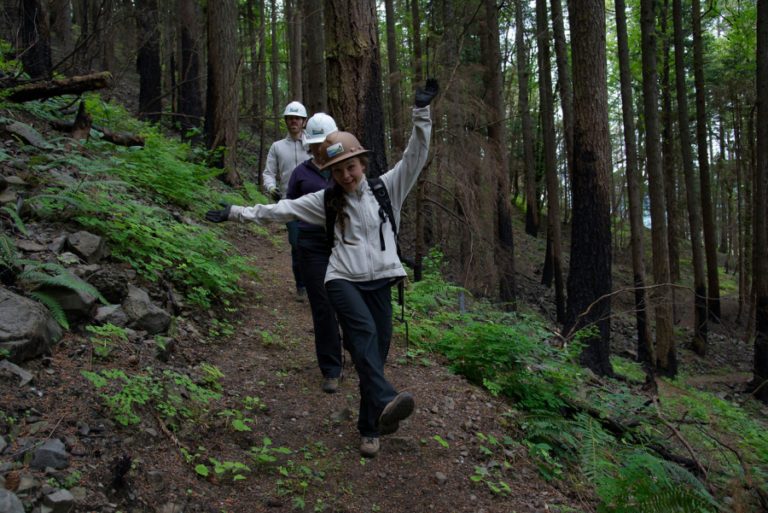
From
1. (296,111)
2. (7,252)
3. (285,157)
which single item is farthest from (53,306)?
(296,111)

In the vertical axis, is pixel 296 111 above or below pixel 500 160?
below

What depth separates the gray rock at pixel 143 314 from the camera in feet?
14.5

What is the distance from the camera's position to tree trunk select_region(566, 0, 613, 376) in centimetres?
874

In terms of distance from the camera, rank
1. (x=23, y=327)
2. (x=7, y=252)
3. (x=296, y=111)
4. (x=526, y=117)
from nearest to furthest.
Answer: (x=23, y=327)
(x=7, y=252)
(x=296, y=111)
(x=526, y=117)

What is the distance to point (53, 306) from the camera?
11.9ft

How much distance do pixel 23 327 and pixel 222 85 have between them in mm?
10059

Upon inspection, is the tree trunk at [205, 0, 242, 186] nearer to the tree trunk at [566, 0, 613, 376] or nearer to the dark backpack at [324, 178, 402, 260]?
the tree trunk at [566, 0, 613, 376]

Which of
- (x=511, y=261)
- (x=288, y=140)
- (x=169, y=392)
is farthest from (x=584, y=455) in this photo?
(x=511, y=261)

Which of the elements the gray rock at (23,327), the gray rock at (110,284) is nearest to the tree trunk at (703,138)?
the gray rock at (110,284)

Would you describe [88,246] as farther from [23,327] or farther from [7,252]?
[23,327]

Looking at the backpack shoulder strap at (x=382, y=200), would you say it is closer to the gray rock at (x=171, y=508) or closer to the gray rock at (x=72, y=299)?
the gray rock at (x=171, y=508)

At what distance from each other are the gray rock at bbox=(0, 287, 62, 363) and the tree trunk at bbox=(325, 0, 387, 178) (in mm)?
3200

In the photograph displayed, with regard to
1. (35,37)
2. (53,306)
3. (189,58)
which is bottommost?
(53,306)

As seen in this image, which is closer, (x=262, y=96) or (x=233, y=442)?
(x=233, y=442)
